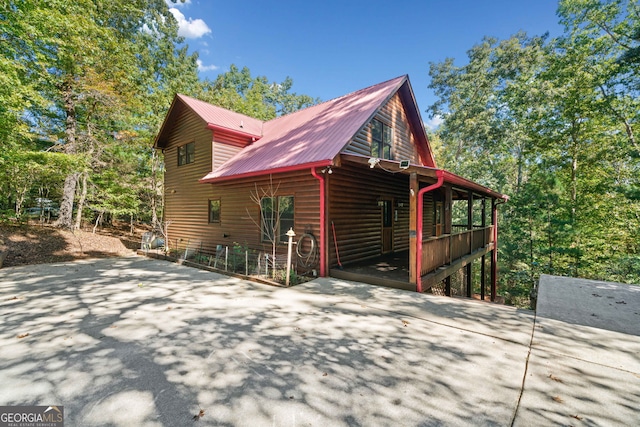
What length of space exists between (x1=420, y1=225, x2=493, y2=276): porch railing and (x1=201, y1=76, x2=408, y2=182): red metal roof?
3.14 m

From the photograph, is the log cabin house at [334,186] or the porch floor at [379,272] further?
the log cabin house at [334,186]

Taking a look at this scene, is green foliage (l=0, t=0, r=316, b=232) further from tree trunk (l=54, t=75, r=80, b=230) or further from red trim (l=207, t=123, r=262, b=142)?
red trim (l=207, t=123, r=262, b=142)

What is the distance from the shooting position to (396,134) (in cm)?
1119

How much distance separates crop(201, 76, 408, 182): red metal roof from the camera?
739cm

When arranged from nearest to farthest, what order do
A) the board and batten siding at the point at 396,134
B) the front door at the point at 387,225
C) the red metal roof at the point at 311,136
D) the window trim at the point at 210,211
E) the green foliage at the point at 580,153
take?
the red metal roof at the point at 311,136
the board and batten siding at the point at 396,134
the front door at the point at 387,225
the window trim at the point at 210,211
the green foliage at the point at 580,153

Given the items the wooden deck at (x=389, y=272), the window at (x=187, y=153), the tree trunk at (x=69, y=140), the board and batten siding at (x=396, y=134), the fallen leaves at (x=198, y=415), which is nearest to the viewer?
the fallen leaves at (x=198, y=415)

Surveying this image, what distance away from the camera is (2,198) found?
12945 mm

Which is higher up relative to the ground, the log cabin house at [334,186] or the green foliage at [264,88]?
the green foliage at [264,88]

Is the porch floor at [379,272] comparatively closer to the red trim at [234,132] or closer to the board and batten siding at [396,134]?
the board and batten siding at [396,134]

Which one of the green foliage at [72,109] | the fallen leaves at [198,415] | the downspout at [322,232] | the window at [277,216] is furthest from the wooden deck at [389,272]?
the green foliage at [72,109]

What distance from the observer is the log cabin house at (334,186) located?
678cm

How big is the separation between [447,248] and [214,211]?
342 inches

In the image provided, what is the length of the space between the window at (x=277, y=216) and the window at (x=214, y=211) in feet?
9.47

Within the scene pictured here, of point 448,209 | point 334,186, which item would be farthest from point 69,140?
point 448,209
